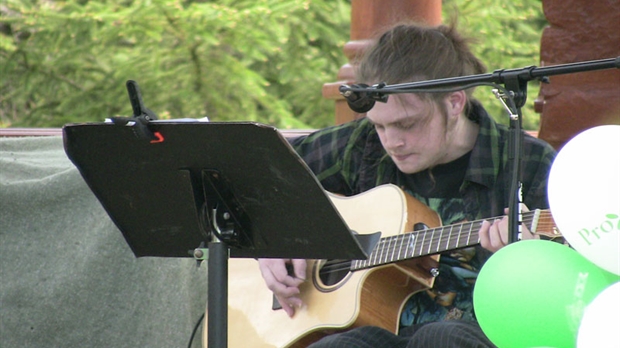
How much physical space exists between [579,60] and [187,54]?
13.4 ft

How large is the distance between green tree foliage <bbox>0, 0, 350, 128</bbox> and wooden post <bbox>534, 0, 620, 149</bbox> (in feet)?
10.9

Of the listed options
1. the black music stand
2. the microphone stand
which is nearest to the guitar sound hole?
the black music stand

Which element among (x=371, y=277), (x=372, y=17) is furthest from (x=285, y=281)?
(x=372, y=17)

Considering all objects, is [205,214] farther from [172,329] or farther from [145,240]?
[172,329]

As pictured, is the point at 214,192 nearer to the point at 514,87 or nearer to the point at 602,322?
the point at 514,87

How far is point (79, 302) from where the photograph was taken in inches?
128

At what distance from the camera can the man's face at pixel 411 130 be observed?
2748 millimetres

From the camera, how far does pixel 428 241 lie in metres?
2.65

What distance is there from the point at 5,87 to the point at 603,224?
6.49 metres

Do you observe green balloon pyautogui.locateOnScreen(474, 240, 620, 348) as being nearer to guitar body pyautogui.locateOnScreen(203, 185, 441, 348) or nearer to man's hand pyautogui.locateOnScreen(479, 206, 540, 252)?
man's hand pyautogui.locateOnScreen(479, 206, 540, 252)

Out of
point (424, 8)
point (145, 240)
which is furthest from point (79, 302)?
point (424, 8)

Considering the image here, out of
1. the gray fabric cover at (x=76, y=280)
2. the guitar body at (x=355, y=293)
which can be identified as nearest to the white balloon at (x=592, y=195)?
the guitar body at (x=355, y=293)

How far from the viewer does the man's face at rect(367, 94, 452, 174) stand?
2.75 metres

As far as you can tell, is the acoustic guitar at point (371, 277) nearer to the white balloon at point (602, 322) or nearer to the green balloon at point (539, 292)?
the green balloon at point (539, 292)
